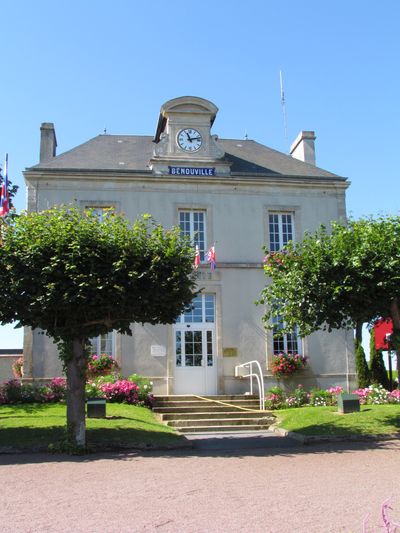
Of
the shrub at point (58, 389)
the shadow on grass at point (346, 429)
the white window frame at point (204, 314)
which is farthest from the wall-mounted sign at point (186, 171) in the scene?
the shadow on grass at point (346, 429)

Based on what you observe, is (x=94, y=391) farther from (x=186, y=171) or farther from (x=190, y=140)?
(x=190, y=140)

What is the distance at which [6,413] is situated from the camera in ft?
41.2

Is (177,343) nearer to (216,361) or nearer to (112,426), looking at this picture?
(216,361)

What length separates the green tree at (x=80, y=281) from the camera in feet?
30.6

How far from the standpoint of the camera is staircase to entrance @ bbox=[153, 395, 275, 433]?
42.0 feet

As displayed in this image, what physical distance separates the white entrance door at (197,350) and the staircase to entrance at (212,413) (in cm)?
69

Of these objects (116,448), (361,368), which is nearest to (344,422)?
(116,448)

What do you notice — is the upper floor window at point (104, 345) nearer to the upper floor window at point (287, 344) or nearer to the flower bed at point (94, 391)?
the flower bed at point (94, 391)

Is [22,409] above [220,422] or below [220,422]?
above

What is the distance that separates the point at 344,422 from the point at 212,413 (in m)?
3.43

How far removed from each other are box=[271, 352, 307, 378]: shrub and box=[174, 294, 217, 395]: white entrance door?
1721 mm

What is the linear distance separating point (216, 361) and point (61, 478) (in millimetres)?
9459

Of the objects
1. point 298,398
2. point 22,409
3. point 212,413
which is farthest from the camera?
point 298,398

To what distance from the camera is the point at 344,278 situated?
404 inches
